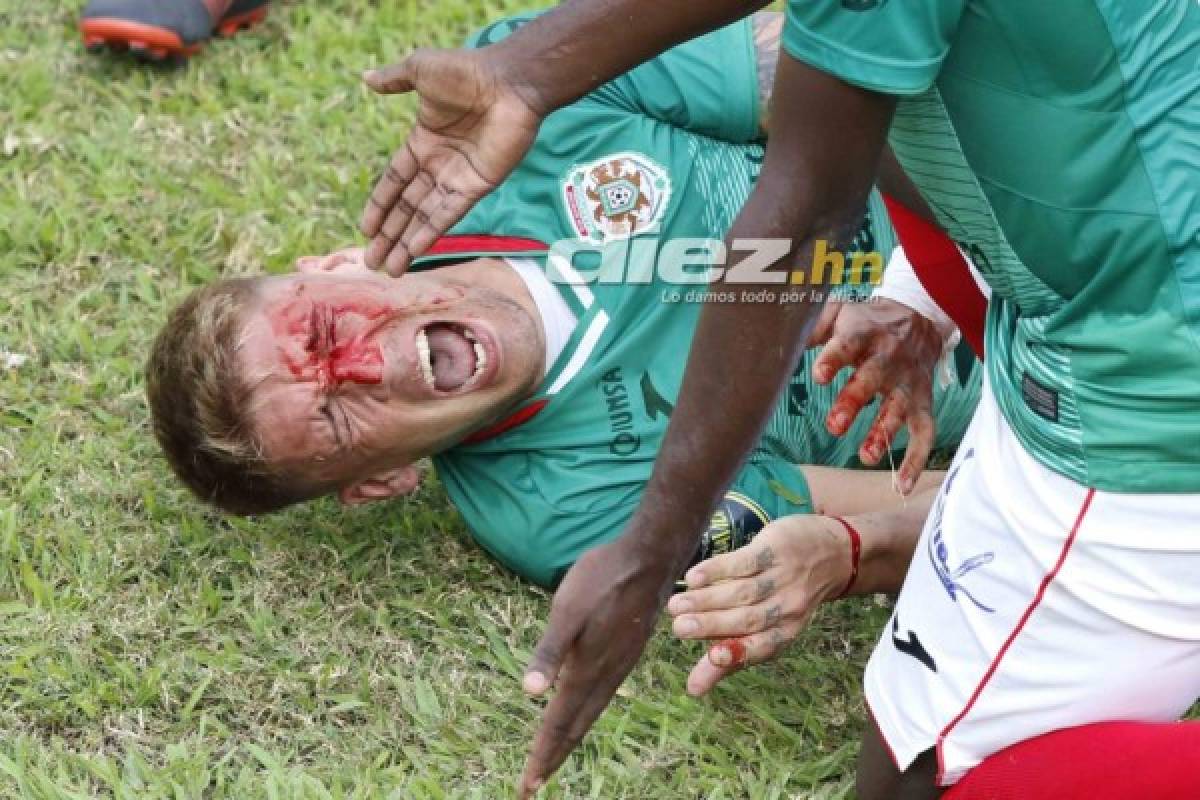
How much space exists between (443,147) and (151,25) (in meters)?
2.10

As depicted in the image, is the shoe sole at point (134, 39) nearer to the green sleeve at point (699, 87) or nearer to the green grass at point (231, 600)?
the green grass at point (231, 600)

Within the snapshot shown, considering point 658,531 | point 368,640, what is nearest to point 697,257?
point 368,640

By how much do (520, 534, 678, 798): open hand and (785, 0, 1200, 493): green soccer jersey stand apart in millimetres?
609

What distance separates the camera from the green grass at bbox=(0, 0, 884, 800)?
2980mm

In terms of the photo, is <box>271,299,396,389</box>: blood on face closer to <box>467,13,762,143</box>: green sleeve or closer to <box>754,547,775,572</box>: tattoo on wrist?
<box>467,13,762,143</box>: green sleeve

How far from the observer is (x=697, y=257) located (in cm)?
361

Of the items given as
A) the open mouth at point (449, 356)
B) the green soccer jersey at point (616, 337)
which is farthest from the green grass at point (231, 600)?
the open mouth at point (449, 356)

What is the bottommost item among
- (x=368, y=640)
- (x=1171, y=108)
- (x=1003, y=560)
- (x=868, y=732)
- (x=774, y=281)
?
(x=368, y=640)

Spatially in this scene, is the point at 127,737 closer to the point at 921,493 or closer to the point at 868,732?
the point at 868,732

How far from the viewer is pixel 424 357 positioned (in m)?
3.40

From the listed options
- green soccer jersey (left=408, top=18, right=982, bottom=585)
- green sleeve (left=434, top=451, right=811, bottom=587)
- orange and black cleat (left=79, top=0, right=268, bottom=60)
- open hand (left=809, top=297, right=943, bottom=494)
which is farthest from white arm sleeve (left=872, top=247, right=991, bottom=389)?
orange and black cleat (left=79, top=0, right=268, bottom=60)

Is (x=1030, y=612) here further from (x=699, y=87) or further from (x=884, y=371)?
(x=699, y=87)

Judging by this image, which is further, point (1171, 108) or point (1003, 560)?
point (1003, 560)

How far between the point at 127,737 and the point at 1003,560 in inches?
59.9
